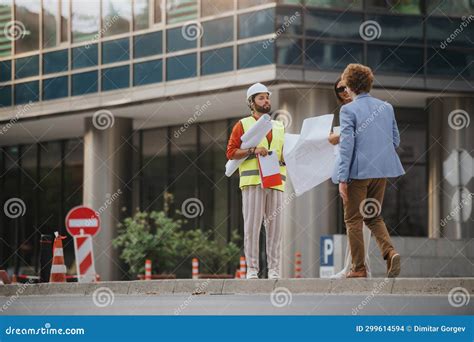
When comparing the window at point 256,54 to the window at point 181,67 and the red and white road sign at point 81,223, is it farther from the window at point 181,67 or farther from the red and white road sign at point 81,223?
the red and white road sign at point 81,223

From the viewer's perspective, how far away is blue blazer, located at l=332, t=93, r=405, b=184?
1136 centimetres

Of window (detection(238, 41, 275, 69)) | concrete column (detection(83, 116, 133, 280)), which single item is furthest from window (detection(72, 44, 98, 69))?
window (detection(238, 41, 275, 69))

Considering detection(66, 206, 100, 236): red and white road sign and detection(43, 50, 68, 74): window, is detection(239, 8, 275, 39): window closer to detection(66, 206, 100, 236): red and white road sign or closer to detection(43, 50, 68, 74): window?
detection(43, 50, 68, 74): window

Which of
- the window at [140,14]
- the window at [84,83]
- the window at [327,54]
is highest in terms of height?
the window at [140,14]

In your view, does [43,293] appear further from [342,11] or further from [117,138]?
[117,138]

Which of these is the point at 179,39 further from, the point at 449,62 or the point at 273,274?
the point at 273,274

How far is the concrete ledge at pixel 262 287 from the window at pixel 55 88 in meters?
18.2

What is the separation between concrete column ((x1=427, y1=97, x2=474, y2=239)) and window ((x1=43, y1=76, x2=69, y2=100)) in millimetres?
9036

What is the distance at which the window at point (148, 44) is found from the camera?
30688mm

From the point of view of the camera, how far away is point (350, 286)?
1136cm

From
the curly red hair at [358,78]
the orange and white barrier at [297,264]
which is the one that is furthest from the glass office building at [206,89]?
the curly red hair at [358,78]

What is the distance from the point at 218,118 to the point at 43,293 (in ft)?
60.4
